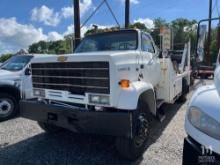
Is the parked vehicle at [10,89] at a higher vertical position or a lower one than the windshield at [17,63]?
lower

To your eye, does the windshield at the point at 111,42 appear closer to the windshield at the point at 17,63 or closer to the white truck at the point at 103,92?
the white truck at the point at 103,92

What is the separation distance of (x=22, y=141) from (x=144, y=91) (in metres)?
2.72

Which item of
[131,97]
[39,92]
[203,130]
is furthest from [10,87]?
[203,130]

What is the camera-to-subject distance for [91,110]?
13.2 ft

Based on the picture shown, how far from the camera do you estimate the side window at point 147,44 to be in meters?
5.48

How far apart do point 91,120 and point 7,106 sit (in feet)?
13.1

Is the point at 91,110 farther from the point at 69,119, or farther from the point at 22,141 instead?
the point at 22,141

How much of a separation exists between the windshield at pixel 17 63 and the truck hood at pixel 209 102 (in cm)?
570

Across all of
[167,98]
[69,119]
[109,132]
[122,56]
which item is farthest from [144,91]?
[167,98]

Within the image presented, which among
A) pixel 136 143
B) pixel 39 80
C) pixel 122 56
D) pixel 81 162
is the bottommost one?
pixel 81 162

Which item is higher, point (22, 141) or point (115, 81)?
point (115, 81)

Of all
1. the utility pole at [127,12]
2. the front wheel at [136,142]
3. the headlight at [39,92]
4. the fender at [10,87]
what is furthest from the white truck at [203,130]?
the utility pole at [127,12]

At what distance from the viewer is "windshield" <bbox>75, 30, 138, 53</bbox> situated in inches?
210

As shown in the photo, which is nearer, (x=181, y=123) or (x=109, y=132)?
(x=109, y=132)
